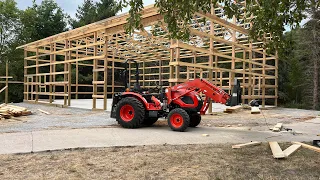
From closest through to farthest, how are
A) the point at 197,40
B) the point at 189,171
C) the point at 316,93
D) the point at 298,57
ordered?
1. the point at 189,171
2. the point at 197,40
3. the point at 316,93
4. the point at 298,57

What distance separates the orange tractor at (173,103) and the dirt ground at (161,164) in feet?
6.88

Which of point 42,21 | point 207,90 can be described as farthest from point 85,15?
point 207,90

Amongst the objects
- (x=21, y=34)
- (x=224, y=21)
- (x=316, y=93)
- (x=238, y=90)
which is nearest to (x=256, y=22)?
(x=238, y=90)

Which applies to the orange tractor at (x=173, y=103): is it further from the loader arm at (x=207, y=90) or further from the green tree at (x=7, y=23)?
the green tree at (x=7, y=23)

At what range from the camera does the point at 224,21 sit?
12.5 meters

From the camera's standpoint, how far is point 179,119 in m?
7.52

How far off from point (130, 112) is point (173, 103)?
1.26m

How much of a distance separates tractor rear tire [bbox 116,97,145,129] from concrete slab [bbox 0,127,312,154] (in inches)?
9.7

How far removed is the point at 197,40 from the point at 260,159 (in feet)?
41.5

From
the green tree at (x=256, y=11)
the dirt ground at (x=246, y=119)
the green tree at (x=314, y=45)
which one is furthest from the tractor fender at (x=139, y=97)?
Result: the green tree at (x=314, y=45)

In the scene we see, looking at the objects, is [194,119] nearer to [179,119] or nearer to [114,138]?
[179,119]

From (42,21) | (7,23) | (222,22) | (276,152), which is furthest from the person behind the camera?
(42,21)

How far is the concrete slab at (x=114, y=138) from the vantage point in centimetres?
562

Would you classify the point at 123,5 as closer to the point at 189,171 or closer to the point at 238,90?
the point at 189,171
